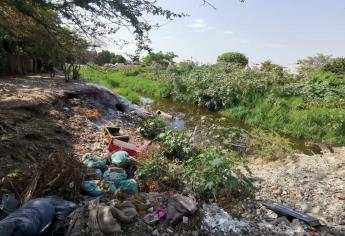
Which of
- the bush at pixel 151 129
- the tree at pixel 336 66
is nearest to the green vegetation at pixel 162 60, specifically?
the bush at pixel 151 129

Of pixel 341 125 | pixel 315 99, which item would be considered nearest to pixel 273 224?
pixel 341 125

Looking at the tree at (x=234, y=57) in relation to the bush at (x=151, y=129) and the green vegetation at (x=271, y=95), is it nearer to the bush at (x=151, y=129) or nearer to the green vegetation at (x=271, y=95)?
the green vegetation at (x=271, y=95)

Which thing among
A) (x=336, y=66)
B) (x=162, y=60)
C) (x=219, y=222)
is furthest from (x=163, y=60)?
(x=219, y=222)

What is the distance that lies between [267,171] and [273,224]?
9.31 feet

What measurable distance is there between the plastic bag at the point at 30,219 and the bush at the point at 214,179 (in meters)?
2.02

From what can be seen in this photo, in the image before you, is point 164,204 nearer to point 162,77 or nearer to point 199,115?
point 199,115

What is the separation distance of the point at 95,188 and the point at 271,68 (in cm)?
1719

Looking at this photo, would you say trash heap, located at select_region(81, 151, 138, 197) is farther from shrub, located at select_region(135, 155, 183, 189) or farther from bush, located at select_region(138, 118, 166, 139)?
bush, located at select_region(138, 118, 166, 139)

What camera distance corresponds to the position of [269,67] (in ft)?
68.5

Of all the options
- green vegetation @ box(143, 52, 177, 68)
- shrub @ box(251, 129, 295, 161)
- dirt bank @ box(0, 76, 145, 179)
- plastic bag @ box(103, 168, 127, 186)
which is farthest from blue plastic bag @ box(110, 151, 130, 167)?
green vegetation @ box(143, 52, 177, 68)

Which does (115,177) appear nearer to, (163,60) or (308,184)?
(308,184)

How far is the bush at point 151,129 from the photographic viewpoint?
365 inches

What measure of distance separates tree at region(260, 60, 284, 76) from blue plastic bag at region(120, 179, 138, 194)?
1469 centimetres

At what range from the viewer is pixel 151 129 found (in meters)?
9.32
